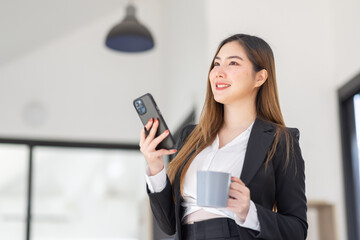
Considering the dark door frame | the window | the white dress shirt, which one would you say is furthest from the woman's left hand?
the window

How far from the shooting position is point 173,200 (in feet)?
5.30

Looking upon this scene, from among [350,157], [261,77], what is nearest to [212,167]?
[261,77]

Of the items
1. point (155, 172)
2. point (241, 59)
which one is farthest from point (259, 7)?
point (155, 172)

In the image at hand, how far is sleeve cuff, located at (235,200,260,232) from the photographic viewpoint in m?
1.38

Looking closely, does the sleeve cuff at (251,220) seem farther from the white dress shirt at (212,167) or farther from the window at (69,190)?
the window at (69,190)

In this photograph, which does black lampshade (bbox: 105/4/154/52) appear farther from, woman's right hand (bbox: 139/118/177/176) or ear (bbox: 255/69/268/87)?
woman's right hand (bbox: 139/118/177/176)

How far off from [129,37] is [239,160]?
3.05 metres

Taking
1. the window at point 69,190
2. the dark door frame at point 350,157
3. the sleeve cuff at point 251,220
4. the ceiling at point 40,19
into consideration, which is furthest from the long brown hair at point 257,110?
the window at point 69,190

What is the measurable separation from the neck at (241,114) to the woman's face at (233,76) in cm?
2

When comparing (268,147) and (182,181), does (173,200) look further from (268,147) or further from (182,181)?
(268,147)

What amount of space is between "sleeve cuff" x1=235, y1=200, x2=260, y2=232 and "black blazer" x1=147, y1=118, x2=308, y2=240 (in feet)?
0.08

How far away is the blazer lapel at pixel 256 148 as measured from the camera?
1.50 meters

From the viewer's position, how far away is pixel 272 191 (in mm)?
1515

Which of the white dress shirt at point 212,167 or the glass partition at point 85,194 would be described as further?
the glass partition at point 85,194
